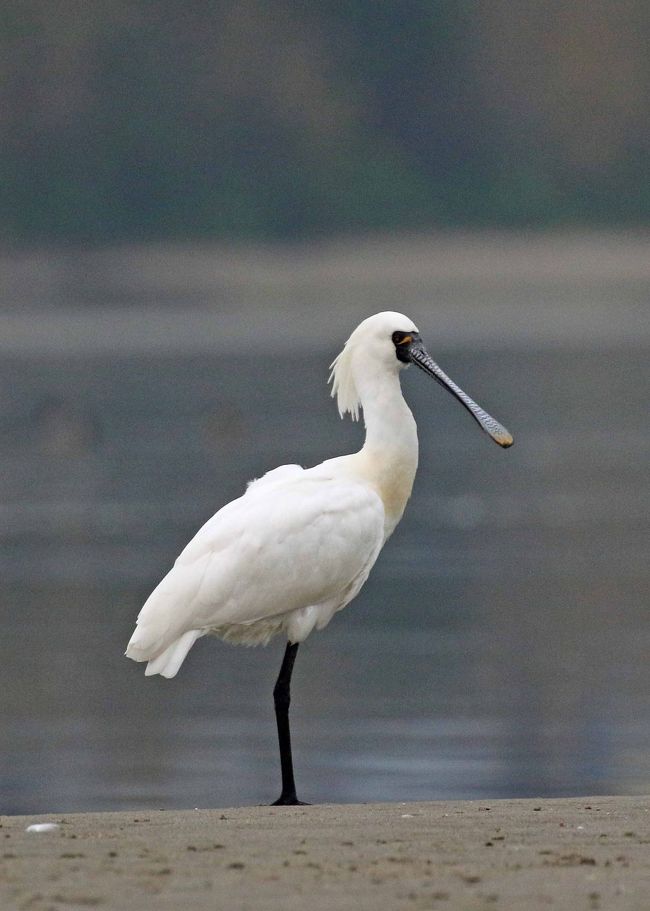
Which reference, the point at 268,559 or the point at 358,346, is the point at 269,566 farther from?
the point at 358,346

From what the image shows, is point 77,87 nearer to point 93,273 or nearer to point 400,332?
point 93,273

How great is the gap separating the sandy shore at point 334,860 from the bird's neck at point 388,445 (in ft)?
7.54

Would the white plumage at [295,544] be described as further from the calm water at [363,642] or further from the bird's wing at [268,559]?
the calm water at [363,642]

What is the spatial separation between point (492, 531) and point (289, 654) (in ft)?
44.8

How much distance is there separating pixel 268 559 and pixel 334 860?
311cm

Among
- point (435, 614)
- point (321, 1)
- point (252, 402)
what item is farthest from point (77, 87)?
point (435, 614)

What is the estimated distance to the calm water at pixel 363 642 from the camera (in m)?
13.4

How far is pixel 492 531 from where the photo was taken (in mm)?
25312

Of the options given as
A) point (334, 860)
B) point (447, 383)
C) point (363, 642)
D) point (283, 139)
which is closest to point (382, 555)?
point (363, 642)

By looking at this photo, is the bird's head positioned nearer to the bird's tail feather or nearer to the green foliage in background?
the bird's tail feather

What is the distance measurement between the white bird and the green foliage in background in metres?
162

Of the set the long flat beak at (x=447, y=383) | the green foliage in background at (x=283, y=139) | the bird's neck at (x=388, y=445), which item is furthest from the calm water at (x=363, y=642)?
the green foliage in background at (x=283, y=139)

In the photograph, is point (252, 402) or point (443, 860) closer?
point (443, 860)

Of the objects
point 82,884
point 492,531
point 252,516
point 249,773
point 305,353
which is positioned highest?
point 305,353
